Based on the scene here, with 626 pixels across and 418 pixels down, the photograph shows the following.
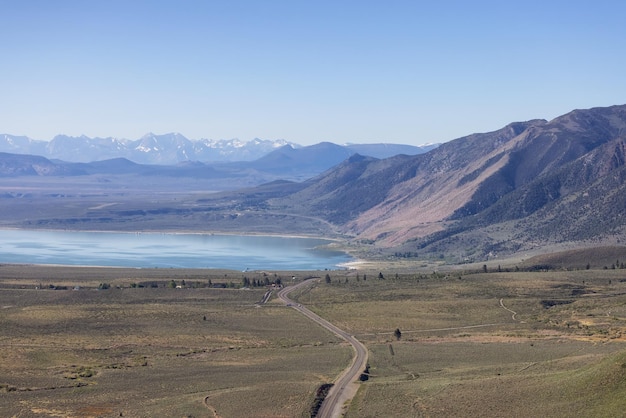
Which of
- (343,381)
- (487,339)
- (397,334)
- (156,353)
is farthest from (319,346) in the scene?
(343,381)

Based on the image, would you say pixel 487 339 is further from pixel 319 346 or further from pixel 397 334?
pixel 319 346

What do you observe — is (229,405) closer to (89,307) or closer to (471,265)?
(89,307)

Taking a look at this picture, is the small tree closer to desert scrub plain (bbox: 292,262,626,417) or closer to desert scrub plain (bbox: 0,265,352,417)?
desert scrub plain (bbox: 292,262,626,417)

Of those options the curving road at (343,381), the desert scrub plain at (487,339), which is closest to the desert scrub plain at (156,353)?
the curving road at (343,381)

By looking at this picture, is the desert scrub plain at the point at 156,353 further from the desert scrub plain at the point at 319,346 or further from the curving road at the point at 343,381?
the curving road at the point at 343,381

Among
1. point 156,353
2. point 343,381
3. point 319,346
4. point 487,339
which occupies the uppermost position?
point 156,353
